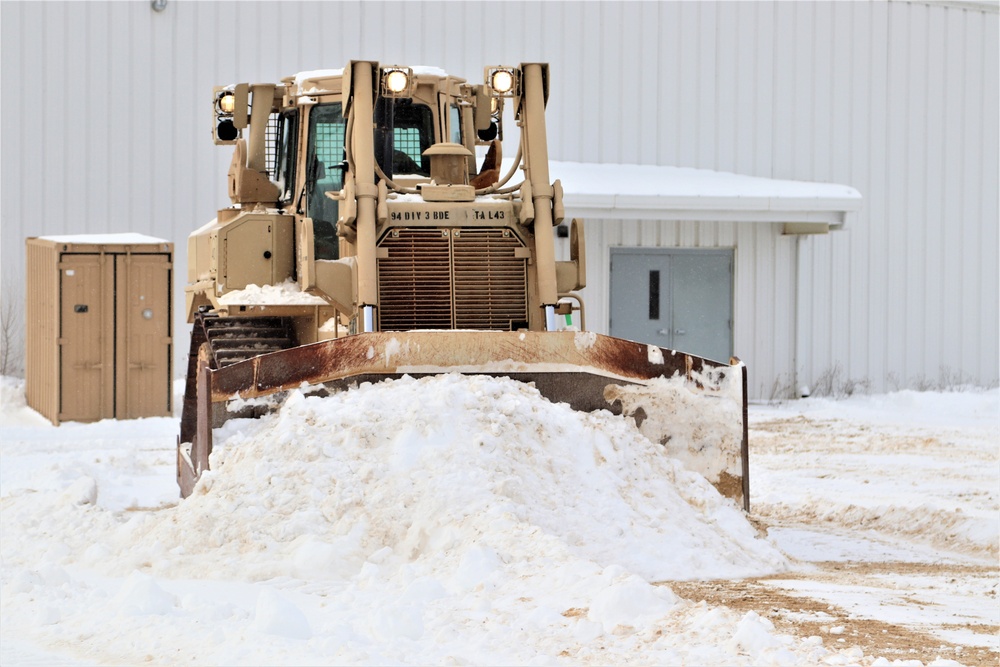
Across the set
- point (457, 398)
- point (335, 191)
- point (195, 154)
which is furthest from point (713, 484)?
point (195, 154)

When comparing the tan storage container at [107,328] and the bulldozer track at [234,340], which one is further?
the tan storage container at [107,328]

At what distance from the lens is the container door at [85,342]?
52.5ft

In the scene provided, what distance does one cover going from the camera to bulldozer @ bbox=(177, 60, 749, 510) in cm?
823

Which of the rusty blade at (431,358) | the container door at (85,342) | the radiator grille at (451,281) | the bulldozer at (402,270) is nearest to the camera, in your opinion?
the rusty blade at (431,358)

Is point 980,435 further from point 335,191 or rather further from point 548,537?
point 548,537

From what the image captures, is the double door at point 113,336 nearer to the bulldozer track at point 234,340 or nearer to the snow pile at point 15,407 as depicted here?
the snow pile at point 15,407

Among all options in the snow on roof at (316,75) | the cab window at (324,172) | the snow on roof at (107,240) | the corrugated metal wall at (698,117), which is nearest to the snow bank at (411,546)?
the cab window at (324,172)

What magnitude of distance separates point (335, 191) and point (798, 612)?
5.04 m

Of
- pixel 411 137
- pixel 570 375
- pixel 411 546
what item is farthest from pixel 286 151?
pixel 411 546

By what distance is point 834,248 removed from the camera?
21.4m

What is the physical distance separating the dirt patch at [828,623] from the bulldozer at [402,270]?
61.7 inches

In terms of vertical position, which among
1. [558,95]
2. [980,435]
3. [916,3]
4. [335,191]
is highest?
[916,3]

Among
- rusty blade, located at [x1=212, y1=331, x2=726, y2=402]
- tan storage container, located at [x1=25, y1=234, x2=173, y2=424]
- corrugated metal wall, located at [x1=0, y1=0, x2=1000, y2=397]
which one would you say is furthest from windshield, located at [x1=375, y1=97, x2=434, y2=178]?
corrugated metal wall, located at [x1=0, y1=0, x2=1000, y2=397]

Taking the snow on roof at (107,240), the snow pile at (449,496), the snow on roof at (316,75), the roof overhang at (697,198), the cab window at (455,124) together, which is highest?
the snow on roof at (316,75)
